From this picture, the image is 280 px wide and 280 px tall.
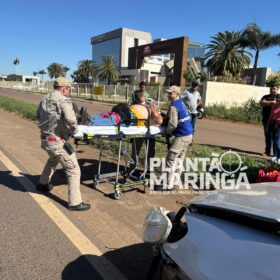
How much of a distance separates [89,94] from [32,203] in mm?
49966

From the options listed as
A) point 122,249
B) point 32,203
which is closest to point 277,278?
point 122,249

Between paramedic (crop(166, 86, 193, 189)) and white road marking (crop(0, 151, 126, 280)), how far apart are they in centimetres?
196

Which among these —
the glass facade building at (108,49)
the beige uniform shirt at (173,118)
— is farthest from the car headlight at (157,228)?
the glass facade building at (108,49)

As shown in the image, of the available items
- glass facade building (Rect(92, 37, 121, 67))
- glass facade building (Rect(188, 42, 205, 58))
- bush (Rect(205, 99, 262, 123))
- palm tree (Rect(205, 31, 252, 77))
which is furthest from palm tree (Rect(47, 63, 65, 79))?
bush (Rect(205, 99, 262, 123))

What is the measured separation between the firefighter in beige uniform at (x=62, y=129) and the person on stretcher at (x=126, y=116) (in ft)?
1.49

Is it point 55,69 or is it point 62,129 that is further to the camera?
point 55,69

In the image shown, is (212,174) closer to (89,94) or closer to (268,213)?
(268,213)

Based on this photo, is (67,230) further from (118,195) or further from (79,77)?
(79,77)

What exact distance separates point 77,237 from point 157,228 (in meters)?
2.16

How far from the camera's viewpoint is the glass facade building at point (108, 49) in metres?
119

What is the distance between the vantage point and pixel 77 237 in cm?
409

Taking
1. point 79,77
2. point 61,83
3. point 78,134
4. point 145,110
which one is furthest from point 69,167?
point 79,77

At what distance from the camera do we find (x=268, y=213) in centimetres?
190

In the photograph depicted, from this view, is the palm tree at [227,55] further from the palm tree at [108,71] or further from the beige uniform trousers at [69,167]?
the beige uniform trousers at [69,167]
